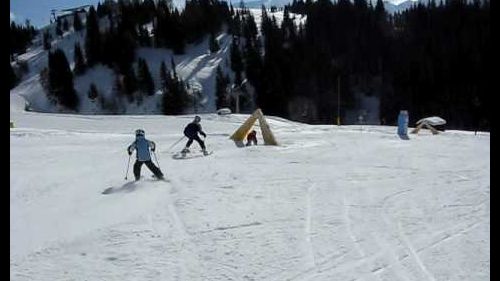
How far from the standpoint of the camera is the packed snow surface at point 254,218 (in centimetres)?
718

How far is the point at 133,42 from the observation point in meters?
84.9

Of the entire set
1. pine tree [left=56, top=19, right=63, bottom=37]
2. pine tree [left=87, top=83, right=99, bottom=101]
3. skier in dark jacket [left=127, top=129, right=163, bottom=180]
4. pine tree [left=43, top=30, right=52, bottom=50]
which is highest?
pine tree [left=56, top=19, right=63, bottom=37]

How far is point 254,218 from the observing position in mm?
9625

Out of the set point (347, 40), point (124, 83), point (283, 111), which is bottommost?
point (283, 111)

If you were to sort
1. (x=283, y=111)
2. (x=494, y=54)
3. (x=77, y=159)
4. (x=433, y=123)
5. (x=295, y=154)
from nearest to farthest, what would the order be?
1. (x=494, y=54)
2. (x=77, y=159)
3. (x=295, y=154)
4. (x=433, y=123)
5. (x=283, y=111)

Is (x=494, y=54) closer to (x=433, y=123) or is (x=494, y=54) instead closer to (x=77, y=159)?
(x=77, y=159)

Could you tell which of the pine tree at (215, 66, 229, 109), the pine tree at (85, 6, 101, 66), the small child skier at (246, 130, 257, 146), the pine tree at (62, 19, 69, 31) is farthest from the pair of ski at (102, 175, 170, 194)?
the pine tree at (62, 19, 69, 31)

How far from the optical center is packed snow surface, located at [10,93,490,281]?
7.18m

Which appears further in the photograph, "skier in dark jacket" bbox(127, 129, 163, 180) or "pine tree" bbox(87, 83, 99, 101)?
"pine tree" bbox(87, 83, 99, 101)

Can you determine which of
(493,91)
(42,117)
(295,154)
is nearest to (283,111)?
(42,117)

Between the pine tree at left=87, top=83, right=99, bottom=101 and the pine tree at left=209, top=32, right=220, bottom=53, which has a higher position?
the pine tree at left=209, top=32, right=220, bottom=53

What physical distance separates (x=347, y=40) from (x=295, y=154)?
3006 inches

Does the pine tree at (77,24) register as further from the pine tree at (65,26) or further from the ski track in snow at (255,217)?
the ski track in snow at (255,217)

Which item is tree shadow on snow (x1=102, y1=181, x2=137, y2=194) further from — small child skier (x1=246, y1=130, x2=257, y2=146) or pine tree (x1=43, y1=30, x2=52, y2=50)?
pine tree (x1=43, y1=30, x2=52, y2=50)
